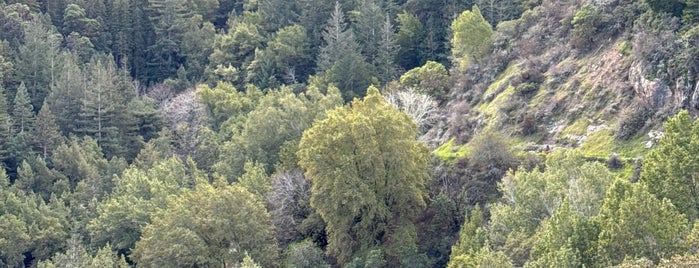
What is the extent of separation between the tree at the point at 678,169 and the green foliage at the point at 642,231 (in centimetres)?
218

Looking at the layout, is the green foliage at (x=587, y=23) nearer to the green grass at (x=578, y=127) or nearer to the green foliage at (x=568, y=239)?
the green grass at (x=578, y=127)

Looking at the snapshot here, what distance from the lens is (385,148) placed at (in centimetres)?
5888

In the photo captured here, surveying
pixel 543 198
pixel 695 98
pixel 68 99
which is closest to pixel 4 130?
pixel 68 99

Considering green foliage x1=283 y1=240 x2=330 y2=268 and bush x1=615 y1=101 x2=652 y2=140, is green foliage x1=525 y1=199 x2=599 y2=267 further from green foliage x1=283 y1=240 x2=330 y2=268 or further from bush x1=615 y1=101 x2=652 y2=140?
green foliage x1=283 y1=240 x2=330 y2=268

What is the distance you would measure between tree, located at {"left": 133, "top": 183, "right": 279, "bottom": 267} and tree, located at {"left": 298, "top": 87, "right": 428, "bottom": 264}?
4132mm

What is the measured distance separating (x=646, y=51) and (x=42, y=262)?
4554 cm

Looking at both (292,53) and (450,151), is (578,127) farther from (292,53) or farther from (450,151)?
(292,53)

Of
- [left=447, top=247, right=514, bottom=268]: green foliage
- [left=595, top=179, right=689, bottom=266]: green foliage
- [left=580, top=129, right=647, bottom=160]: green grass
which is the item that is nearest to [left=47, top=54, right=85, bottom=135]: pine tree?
[left=580, top=129, right=647, bottom=160]: green grass

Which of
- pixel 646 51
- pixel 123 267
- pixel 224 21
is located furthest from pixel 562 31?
pixel 224 21

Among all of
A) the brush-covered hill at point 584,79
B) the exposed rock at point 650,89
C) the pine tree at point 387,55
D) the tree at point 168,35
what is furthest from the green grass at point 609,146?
the tree at point 168,35

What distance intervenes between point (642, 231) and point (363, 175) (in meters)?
23.2

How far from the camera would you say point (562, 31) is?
6881cm

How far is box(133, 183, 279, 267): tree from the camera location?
58469 millimetres

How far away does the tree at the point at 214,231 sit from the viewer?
58.5 m
